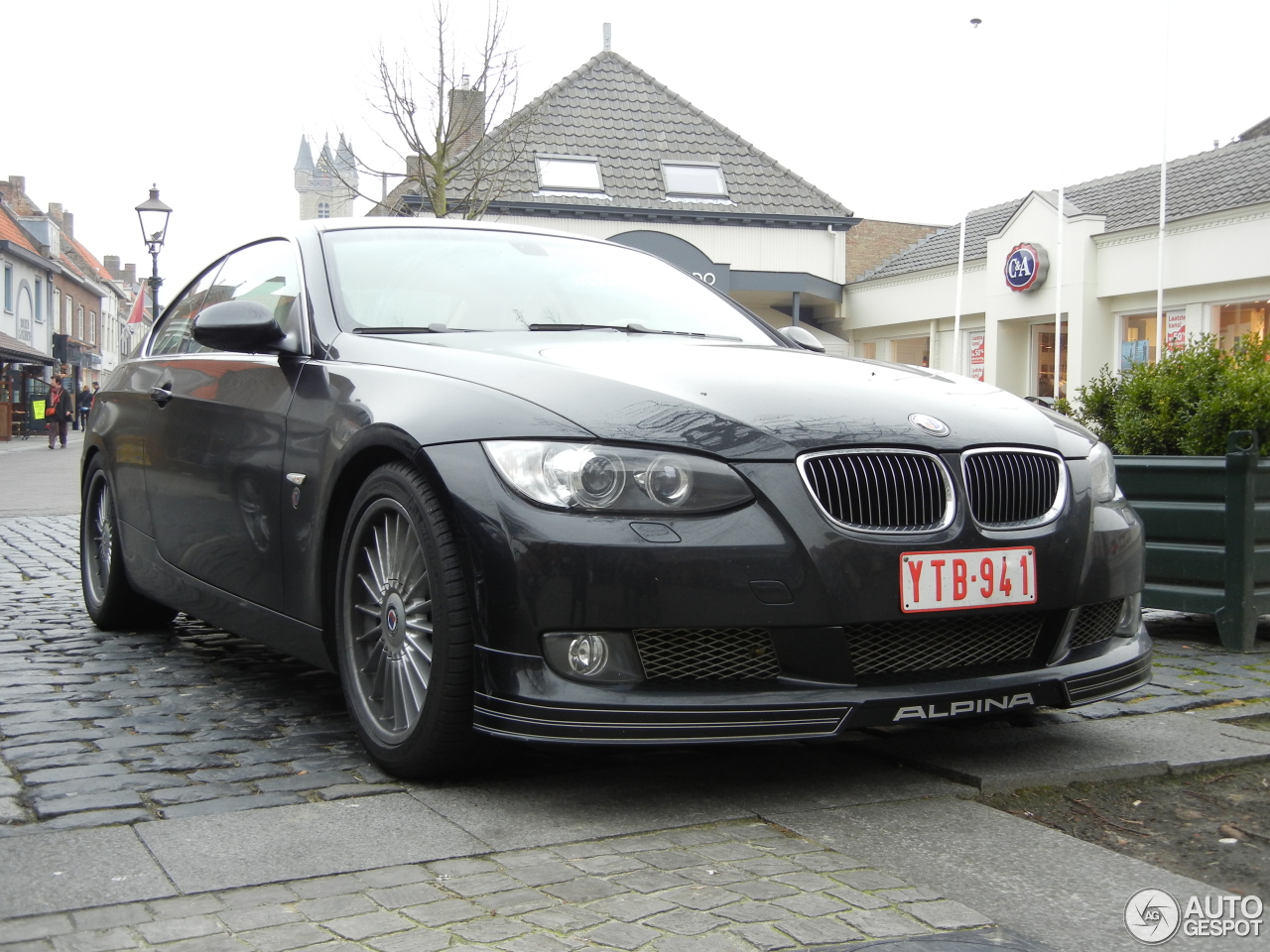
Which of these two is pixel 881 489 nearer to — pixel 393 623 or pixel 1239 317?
pixel 393 623

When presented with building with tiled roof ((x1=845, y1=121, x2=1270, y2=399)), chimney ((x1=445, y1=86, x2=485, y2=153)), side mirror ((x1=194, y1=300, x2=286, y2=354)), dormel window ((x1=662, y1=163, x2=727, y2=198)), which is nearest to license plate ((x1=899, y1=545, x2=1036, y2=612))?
side mirror ((x1=194, y1=300, x2=286, y2=354))

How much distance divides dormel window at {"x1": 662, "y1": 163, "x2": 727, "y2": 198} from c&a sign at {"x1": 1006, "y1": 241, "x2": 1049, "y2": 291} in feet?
26.2

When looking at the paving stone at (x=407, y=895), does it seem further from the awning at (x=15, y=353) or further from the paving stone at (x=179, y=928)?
the awning at (x=15, y=353)

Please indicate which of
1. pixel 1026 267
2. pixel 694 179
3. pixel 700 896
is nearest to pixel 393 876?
pixel 700 896

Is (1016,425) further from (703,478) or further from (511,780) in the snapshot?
(511,780)

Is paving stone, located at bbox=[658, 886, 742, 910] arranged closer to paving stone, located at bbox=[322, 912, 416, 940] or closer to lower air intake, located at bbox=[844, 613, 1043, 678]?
paving stone, located at bbox=[322, 912, 416, 940]

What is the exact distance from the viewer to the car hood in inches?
123

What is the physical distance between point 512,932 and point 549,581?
2.68 feet

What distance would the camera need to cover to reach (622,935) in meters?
2.37

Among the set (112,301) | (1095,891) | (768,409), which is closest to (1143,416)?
(768,409)

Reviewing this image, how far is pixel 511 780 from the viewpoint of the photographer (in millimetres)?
3387

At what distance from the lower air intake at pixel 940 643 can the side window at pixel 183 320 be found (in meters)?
2.99

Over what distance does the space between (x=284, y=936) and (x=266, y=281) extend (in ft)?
9.10

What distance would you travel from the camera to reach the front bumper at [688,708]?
2.97 metres
